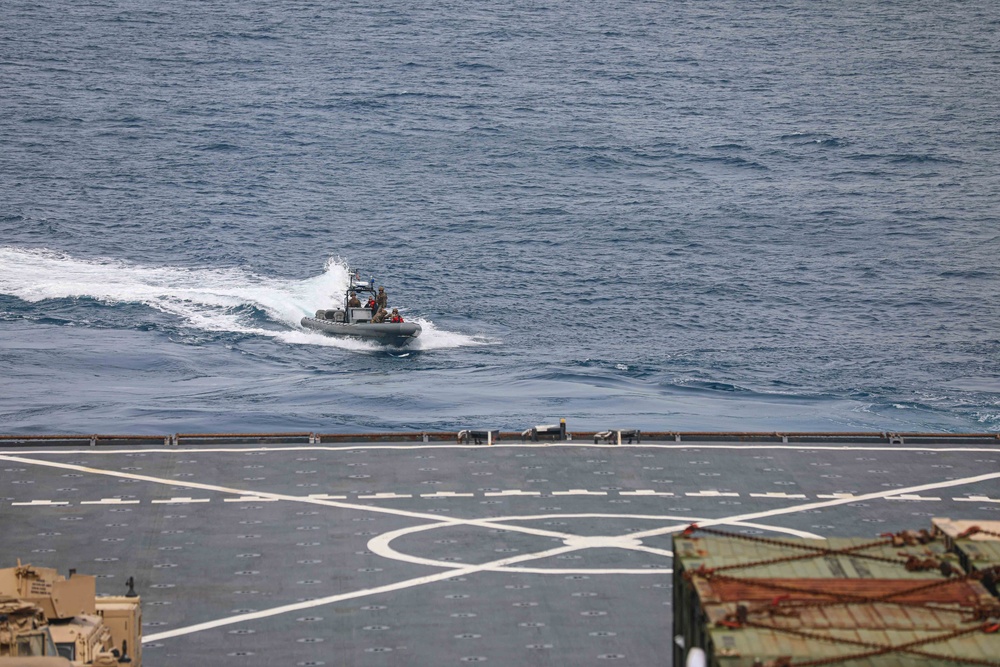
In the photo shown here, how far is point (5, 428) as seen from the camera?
274 feet

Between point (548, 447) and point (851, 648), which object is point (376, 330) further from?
point (851, 648)

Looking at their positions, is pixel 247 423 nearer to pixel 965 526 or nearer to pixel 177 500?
pixel 177 500

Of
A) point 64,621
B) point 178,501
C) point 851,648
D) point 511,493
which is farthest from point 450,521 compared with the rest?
point 851,648

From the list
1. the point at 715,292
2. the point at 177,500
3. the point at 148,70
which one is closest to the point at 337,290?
the point at 715,292

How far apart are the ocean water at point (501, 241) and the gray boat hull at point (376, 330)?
1075mm

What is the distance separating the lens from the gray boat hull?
326ft

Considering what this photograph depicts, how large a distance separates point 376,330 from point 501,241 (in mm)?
29867

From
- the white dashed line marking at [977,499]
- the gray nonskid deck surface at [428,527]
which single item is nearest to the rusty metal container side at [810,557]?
the gray nonskid deck surface at [428,527]

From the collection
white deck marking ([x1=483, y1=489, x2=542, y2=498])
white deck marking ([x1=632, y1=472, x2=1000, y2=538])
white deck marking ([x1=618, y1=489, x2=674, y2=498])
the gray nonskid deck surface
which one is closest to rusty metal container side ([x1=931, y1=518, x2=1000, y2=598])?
the gray nonskid deck surface

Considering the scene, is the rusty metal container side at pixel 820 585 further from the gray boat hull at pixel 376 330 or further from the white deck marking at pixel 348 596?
the gray boat hull at pixel 376 330

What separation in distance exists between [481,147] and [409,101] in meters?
22.1

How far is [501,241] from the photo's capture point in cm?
12800

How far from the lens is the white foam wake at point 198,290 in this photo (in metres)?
105

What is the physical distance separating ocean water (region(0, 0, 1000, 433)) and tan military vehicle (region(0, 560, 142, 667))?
Answer: 154 ft
